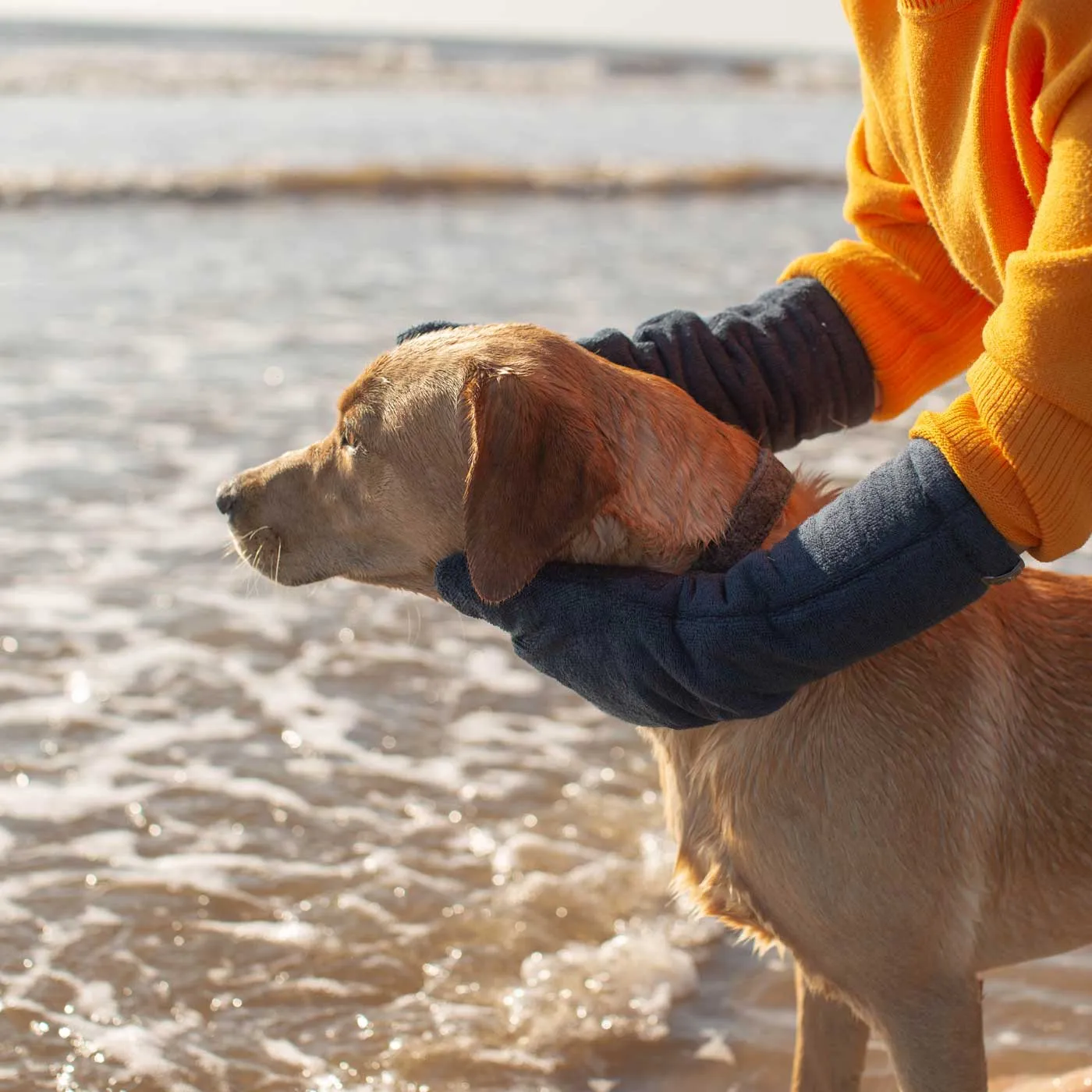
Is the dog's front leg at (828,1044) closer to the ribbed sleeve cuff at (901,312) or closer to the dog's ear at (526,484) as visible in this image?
the dog's ear at (526,484)

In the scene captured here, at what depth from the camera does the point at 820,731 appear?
2.80 m

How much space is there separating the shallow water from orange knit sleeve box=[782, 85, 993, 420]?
5.79ft

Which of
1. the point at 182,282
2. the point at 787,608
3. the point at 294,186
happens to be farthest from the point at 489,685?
the point at 294,186

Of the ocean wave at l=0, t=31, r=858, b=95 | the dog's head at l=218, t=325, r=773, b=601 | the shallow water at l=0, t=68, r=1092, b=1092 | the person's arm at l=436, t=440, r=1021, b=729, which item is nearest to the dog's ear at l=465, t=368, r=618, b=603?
the dog's head at l=218, t=325, r=773, b=601

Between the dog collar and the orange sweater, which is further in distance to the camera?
the dog collar

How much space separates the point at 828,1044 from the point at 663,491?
1421 mm

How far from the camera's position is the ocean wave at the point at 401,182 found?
15416 mm

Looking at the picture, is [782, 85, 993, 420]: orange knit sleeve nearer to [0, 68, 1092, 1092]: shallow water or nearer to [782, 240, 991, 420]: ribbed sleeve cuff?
[782, 240, 991, 420]: ribbed sleeve cuff

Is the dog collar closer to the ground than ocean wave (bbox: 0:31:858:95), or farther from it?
closer to the ground

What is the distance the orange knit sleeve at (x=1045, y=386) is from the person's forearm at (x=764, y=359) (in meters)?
0.96

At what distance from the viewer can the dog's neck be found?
274 cm

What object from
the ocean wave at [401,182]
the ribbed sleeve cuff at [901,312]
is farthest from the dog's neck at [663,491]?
the ocean wave at [401,182]

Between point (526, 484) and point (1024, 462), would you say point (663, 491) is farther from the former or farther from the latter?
point (1024, 462)

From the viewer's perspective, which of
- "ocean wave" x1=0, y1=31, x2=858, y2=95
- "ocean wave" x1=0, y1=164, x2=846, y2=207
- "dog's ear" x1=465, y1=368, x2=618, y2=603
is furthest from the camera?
"ocean wave" x1=0, y1=31, x2=858, y2=95
